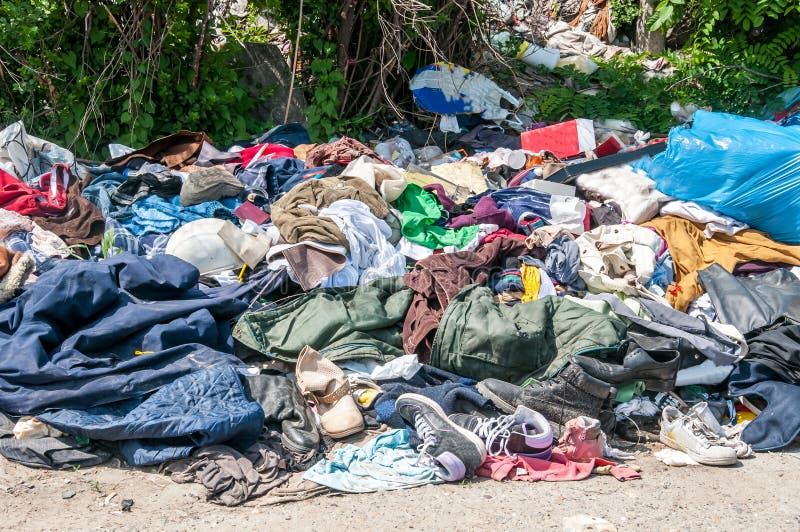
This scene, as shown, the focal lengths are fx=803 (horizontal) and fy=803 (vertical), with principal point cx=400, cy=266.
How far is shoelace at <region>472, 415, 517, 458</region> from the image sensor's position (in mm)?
3588

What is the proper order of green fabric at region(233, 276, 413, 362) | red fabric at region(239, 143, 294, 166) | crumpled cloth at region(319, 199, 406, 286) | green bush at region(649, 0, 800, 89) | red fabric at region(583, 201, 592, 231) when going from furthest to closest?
green bush at region(649, 0, 800, 89) < red fabric at region(239, 143, 294, 166) < red fabric at region(583, 201, 592, 231) < crumpled cloth at region(319, 199, 406, 286) < green fabric at region(233, 276, 413, 362)

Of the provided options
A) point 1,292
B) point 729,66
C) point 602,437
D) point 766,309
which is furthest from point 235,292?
point 729,66

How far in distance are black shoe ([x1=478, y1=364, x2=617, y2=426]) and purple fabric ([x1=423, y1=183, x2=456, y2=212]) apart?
6.73 ft

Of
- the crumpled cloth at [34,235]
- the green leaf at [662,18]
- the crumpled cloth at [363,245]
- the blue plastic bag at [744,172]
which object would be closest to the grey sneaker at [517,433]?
the crumpled cloth at [363,245]

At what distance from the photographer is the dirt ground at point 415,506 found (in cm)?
310

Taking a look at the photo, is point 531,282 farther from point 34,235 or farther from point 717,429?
point 34,235

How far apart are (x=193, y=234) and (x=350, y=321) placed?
3.98 feet

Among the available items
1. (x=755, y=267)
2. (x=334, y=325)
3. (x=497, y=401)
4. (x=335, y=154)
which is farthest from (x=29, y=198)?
(x=755, y=267)

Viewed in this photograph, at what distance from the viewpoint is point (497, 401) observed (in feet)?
A: 12.6

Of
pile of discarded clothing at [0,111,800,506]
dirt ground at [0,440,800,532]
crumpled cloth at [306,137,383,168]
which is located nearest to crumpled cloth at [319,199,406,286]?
pile of discarded clothing at [0,111,800,506]

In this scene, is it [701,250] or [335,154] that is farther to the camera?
[335,154]

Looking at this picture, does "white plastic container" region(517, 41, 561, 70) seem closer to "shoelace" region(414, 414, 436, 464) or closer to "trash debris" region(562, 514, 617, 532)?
"shoelace" region(414, 414, 436, 464)

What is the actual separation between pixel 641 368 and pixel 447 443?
1180 mm

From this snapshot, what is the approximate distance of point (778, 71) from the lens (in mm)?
8461
